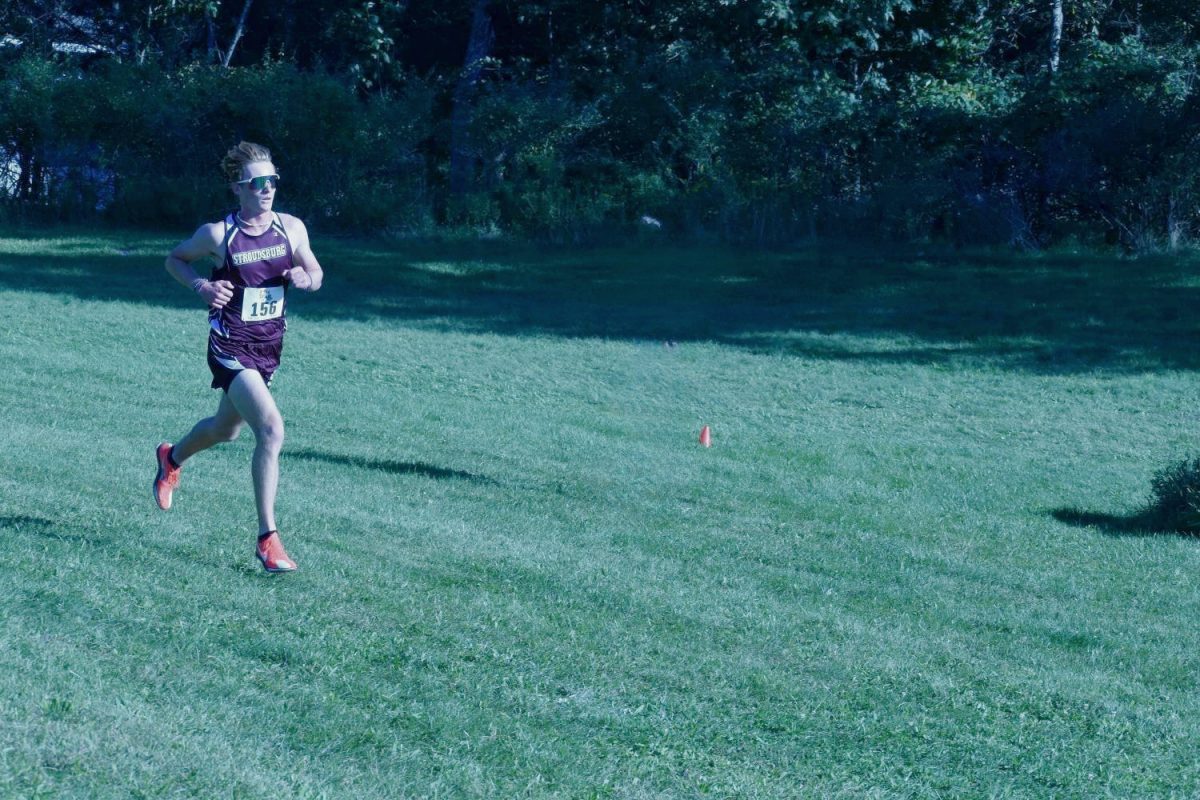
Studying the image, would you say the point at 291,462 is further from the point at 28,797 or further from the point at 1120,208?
the point at 1120,208

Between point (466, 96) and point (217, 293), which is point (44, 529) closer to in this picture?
point (217, 293)

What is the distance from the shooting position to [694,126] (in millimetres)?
26719

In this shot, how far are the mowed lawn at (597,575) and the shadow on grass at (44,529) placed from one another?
1.2 inches

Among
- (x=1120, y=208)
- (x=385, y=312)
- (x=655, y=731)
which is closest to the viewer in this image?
(x=655, y=731)

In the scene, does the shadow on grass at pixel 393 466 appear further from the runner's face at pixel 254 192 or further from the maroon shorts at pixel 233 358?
the runner's face at pixel 254 192

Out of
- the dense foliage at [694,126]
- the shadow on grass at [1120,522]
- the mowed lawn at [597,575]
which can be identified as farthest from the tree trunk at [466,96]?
the shadow on grass at [1120,522]

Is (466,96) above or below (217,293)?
above

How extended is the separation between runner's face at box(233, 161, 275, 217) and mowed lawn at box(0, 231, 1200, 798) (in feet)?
5.10

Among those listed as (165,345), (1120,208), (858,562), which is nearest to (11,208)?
(165,345)

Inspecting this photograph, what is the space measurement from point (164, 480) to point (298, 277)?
151 centimetres

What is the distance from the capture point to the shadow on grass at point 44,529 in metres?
6.65

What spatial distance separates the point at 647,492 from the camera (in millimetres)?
9914

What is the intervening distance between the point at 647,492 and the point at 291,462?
2447 millimetres

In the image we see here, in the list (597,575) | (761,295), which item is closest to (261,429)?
(597,575)
